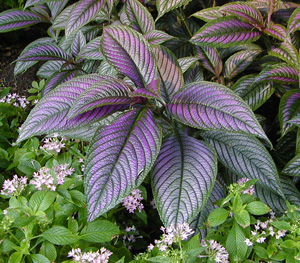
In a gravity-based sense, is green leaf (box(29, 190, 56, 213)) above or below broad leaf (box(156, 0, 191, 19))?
below

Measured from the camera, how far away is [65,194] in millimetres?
1302

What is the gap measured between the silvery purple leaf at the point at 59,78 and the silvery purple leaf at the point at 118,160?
2.62ft

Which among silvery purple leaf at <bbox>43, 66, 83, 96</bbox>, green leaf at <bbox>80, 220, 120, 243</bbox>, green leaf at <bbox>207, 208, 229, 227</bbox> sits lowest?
green leaf at <bbox>80, 220, 120, 243</bbox>

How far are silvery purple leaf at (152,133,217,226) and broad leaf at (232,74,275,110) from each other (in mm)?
484

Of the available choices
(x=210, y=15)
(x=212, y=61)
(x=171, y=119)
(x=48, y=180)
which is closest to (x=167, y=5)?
(x=210, y=15)

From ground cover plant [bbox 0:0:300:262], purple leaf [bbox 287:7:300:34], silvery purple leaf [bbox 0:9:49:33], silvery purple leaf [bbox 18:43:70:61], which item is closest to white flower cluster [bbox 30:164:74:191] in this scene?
ground cover plant [bbox 0:0:300:262]

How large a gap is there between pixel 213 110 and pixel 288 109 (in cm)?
50

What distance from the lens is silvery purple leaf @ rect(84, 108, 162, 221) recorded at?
114cm

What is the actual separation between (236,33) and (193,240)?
37.7 inches

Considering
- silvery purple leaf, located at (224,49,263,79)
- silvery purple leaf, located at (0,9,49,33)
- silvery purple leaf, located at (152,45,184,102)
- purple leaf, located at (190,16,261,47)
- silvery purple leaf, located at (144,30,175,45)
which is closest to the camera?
silvery purple leaf, located at (152,45,184,102)

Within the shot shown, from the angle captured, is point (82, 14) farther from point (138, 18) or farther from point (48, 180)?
point (48, 180)

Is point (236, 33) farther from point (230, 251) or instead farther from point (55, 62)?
point (55, 62)

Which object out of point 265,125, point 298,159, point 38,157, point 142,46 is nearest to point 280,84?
point 265,125

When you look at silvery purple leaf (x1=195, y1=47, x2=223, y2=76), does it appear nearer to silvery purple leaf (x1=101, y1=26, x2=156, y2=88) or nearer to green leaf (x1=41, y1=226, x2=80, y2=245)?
silvery purple leaf (x1=101, y1=26, x2=156, y2=88)
